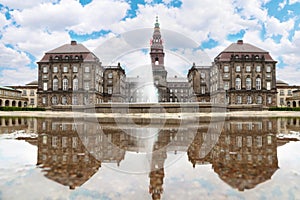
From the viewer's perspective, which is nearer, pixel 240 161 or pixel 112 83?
pixel 240 161

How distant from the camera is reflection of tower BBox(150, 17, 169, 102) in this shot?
207 ft

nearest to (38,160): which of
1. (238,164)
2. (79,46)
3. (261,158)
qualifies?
(238,164)

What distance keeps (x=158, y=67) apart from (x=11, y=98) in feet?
121

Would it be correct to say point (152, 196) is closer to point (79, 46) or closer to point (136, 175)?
point (136, 175)

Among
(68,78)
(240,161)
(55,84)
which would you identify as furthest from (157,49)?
(240,161)

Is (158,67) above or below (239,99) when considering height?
above

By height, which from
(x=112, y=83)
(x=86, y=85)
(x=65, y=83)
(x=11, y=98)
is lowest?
(x=11, y=98)

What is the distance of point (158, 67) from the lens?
223 feet

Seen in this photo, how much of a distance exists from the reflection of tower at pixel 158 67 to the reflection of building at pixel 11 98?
35.3 meters

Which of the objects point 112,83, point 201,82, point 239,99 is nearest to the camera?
point 239,99

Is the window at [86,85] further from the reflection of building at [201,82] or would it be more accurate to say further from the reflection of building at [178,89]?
the reflection of building at [178,89]

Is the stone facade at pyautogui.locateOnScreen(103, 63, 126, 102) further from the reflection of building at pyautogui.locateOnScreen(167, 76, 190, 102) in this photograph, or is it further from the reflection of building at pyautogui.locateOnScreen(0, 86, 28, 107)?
the reflection of building at pyautogui.locateOnScreen(167, 76, 190, 102)

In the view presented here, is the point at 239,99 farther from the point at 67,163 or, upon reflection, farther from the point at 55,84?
the point at 67,163

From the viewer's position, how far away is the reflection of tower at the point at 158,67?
6321 centimetres
